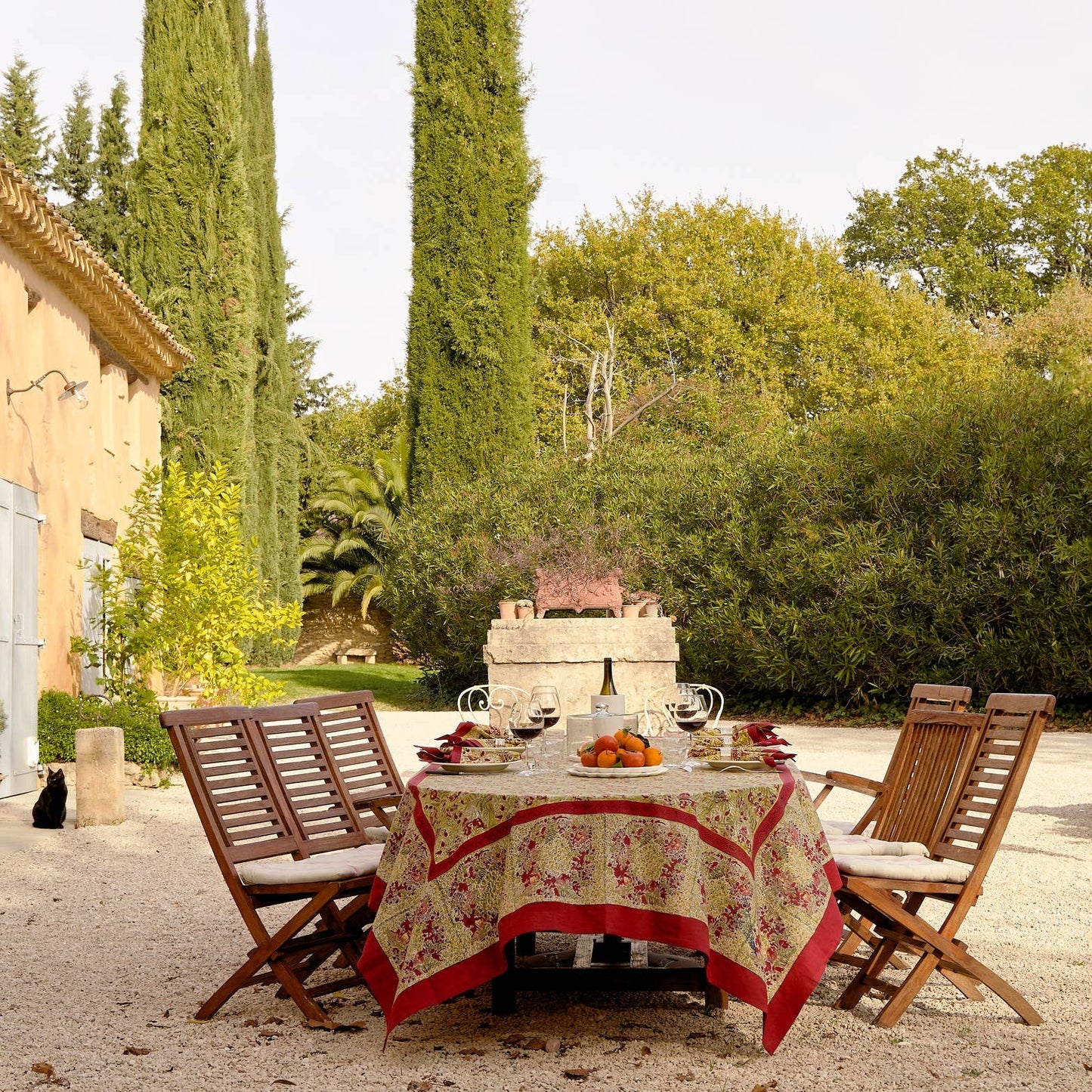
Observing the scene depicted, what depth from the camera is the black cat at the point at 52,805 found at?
7930 millimetres

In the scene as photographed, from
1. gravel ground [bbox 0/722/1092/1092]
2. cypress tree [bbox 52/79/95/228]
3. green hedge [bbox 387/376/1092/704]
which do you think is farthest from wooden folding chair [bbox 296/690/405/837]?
cypress tree [bbox 52/79/95/228]

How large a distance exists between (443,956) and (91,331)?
1131cm

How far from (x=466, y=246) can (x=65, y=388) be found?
32.7ft

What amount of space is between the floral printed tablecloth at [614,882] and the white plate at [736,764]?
137 mm

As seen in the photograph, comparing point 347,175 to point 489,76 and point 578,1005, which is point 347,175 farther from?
point 578,1005

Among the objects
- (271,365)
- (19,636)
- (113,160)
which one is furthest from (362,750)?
(113,160)

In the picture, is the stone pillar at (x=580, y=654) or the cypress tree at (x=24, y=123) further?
the cypress tree at (x=24, y=123)

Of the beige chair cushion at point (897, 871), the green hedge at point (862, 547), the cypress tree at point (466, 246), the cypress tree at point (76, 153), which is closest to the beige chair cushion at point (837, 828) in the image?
the beige chair cushion at point (897, 871)

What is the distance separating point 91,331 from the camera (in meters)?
13.1

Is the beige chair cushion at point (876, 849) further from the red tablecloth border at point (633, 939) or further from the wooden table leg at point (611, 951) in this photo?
the wooden table leg at point (611, 951)

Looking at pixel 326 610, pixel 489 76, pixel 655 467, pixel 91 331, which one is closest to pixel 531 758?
pixel 91 331

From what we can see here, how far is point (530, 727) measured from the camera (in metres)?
3.71

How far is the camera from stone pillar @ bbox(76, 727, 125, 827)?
7.98m

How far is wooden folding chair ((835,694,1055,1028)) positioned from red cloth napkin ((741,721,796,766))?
0.39 meters
